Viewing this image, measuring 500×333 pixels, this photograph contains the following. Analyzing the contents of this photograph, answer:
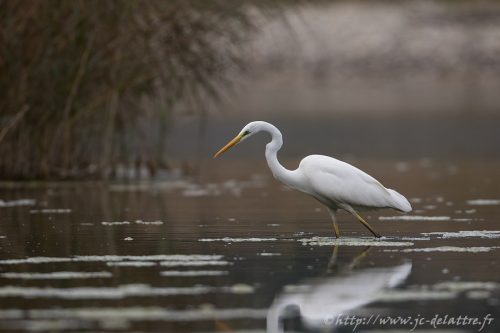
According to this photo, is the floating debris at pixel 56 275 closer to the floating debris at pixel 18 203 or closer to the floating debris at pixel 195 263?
the floating debris at pixel 195 263

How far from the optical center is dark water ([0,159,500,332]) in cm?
822

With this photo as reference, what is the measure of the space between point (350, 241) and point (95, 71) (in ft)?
23.2

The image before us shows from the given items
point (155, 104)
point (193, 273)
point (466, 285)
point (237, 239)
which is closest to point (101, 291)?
point (193, 273)

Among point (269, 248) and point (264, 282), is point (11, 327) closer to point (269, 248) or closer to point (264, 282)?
point (264, 282)

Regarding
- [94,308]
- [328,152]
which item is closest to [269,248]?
[94,308]

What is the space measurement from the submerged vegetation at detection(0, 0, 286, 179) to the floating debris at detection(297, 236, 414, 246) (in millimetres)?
6262

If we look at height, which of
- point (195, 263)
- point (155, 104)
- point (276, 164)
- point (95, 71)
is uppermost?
point (95, 71)

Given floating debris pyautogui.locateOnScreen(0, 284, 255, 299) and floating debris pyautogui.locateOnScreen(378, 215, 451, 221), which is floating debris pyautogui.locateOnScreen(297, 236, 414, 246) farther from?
floating debris pyautogui.locateOnScreen(0, 284, 255, 299)

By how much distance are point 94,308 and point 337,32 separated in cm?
5477

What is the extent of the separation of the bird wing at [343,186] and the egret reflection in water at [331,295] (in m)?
1.64

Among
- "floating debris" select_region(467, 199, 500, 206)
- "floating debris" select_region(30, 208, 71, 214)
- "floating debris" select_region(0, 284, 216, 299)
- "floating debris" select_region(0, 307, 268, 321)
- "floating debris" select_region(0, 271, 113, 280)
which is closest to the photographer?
"floating debris" select_region(0, 307, 268, 321)

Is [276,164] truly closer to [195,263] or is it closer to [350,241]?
[350,241]

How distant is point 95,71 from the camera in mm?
17922

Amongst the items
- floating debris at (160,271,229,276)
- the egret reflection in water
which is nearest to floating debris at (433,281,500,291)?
the egret reflection in water
